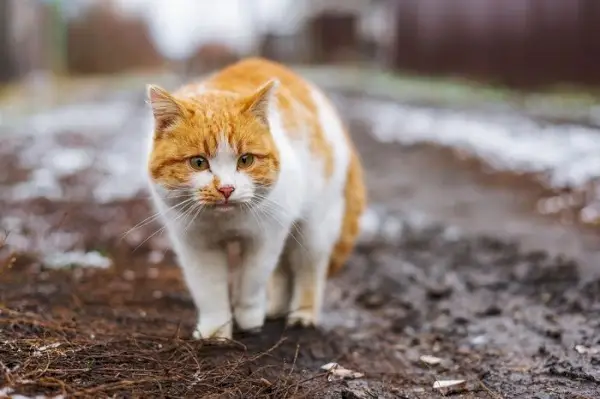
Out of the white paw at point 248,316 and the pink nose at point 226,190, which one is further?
the white paw at point 248,316

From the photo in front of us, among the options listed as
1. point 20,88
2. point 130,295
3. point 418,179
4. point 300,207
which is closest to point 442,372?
point 300,207

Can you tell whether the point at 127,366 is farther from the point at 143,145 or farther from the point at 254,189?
the point at 143,145

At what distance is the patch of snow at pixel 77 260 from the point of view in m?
5.01

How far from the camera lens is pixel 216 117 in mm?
2963

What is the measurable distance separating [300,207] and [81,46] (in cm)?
2347

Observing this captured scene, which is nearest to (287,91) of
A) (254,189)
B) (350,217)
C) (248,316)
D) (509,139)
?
(350,217)

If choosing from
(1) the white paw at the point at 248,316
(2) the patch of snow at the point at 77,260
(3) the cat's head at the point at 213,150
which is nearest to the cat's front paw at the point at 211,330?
(1) the white paw at the point at 248,316

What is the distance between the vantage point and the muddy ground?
2797mm

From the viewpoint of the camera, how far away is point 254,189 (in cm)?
294

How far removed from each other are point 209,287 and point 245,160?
2.18ft

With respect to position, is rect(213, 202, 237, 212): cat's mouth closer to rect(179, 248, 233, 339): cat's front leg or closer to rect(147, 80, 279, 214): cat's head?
rect(147, 80, 279, 214): cat's head

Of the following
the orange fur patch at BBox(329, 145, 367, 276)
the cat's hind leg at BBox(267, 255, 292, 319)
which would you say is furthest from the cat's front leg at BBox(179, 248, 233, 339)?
the orange fur patch at BBox(329, 145, 367, 276)

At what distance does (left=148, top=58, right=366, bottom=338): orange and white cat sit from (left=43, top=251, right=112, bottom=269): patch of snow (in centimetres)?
165

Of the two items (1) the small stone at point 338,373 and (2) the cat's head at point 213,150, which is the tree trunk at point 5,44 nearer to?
(2) the cat's head at point 213,150
